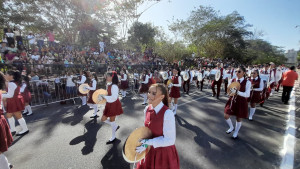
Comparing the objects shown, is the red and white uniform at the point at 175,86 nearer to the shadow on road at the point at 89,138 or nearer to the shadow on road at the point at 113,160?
the shadow on road at the point at 89,138

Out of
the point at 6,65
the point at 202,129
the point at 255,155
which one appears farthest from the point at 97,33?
the point at 255,155

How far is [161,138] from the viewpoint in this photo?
→ 1950mm

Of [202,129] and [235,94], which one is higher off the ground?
[235,94]

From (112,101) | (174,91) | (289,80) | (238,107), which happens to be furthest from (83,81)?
(289,80)

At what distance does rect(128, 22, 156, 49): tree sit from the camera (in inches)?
1078

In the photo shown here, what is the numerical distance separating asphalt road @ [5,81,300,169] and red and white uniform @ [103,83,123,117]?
34.7 inches

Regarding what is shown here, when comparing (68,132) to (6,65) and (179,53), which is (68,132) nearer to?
(6,65)

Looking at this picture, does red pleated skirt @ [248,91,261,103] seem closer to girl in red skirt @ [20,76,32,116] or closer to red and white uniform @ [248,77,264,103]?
red and white uniform @ [248,77,264,103]

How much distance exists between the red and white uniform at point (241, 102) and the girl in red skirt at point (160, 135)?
3055 millimetres

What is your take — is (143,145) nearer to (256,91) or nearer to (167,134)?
(167,134)

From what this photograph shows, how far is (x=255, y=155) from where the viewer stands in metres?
3.78

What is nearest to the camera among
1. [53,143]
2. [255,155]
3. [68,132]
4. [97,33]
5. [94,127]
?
[255,155]

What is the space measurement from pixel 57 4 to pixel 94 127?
19271 mm

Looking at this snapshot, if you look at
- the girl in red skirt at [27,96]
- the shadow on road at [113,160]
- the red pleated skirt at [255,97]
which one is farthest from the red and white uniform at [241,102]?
the girl in red skirt at [27,96]
